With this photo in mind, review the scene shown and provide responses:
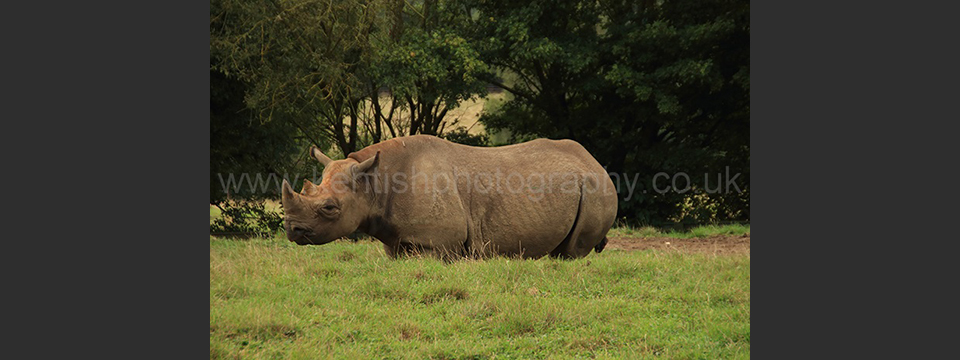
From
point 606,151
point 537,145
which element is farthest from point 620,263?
point 606,151

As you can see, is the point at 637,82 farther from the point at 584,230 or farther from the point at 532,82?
the point at 584,230

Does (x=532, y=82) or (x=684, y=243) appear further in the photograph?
(x=532, y=82)

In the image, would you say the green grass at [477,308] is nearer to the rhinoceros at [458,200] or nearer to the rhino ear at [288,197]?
the rhinoceros at [458,200]

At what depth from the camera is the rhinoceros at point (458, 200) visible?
9.12 metres

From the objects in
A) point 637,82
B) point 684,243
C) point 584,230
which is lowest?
point 684,243

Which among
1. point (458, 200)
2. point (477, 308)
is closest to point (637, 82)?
point (458, 200)

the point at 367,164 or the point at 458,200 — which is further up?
the point at 367,164

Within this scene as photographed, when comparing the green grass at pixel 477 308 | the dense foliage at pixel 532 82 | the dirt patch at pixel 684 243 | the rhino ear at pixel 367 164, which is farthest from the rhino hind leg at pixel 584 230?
the dense foliage at pixel 532 82

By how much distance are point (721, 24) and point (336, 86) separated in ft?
26.8

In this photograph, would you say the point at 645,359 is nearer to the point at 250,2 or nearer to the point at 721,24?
the point at 250,2

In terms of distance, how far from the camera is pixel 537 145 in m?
10.8

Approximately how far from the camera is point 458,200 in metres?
9.73

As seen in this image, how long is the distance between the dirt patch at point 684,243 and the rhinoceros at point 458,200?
394cm

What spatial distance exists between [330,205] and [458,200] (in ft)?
5.13
